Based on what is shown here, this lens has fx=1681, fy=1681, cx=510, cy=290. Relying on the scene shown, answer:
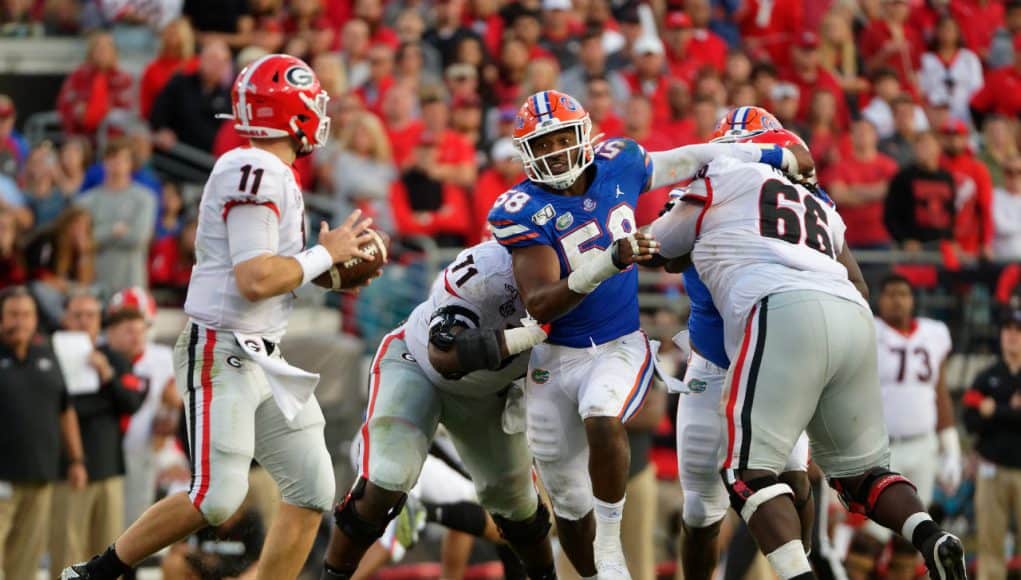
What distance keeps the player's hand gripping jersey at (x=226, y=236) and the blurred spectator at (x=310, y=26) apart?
7.03m

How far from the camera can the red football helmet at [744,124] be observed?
766cm

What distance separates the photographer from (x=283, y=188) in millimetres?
7102

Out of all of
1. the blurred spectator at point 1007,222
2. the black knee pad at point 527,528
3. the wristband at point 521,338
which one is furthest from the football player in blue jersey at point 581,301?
the blurred spectator at point 1007,222

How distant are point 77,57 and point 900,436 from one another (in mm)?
8097

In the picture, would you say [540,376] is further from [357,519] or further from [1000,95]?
[1000,95]

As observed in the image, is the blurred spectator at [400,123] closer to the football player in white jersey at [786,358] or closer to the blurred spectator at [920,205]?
the blurred spectator at [920,205]

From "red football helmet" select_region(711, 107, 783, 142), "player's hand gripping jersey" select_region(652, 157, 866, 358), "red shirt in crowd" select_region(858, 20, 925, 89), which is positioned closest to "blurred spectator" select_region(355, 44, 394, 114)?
"red shirt in crowd" select_region(858, 20, 925, 89)

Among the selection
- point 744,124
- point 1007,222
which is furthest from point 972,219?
point 744,124

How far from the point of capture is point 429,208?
12.9 meters

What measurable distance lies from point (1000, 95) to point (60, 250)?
28.9 feet

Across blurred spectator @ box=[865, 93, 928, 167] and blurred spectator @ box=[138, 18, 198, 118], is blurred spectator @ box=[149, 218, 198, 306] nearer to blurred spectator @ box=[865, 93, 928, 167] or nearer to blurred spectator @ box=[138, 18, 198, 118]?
blurred spectator @ box=[138, 18, 198, 118]

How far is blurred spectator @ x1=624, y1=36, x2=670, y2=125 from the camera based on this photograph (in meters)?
14.6

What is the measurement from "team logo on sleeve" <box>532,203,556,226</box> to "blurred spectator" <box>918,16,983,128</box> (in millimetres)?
9793

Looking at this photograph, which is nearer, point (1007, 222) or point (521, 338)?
point (521, 338)
